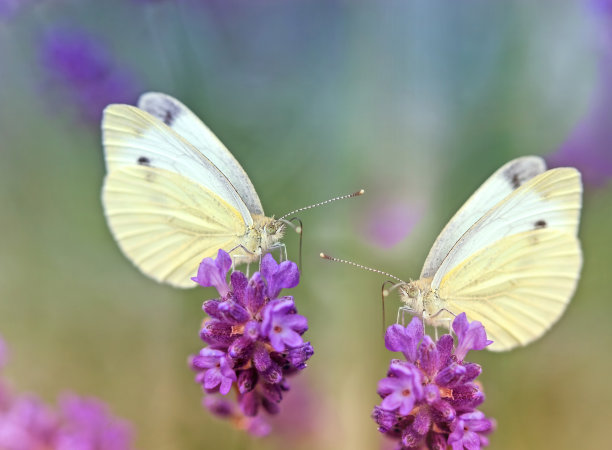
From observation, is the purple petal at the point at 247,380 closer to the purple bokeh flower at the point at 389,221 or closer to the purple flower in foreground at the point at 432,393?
the purple flower in foreground at the point at 432,393

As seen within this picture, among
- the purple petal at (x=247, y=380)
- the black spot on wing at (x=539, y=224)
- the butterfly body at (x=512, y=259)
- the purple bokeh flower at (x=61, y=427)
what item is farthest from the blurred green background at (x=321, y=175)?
the black spot on wing at (x=539, y=224)

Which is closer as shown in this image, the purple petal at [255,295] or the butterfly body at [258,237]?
the purple petal at [255,295]

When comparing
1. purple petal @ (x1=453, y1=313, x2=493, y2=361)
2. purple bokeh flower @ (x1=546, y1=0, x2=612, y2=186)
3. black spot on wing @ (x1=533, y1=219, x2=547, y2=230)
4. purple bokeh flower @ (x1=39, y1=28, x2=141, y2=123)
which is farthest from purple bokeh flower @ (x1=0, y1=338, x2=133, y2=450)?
purple bokeh flower @ (x1=546, y1=0, x2=612, y2=186)

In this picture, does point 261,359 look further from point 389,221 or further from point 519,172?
point 389,221

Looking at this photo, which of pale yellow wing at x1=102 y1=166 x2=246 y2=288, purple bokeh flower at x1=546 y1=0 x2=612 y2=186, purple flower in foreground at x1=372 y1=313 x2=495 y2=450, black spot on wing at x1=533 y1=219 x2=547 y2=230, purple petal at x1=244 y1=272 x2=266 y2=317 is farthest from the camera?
purple bokeh flower at x1=546 y1=0 x2=612 y2=186

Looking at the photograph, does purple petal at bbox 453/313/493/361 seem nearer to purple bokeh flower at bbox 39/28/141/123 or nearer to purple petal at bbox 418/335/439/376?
purple petal at bbox 418/335/439/376

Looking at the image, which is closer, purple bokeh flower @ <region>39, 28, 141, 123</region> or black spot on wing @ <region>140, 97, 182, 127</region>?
black spot on wing @ <region>140, 97, 182, 127</region>
